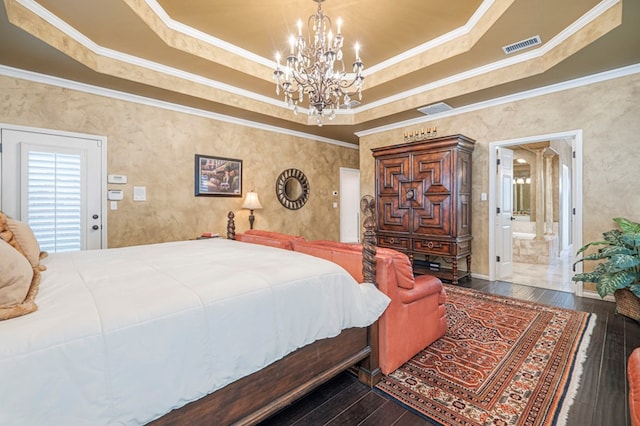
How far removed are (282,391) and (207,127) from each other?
4.32 m

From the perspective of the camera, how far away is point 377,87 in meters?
4.40

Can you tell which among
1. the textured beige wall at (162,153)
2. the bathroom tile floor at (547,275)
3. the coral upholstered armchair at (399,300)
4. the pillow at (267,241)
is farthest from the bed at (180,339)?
the bathroom tile floor at (547,275)

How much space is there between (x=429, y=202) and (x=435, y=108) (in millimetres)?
1569

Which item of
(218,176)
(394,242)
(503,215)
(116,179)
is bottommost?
(394,242)

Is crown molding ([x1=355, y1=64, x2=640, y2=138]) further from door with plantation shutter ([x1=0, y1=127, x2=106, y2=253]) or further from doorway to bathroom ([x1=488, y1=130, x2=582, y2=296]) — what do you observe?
door with plantation shutter ([x1=0, y1=127, x2=106, y2=253])

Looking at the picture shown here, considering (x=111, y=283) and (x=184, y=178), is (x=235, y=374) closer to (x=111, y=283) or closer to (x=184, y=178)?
(x=111, y=283)

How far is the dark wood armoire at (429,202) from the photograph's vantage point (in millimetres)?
4125

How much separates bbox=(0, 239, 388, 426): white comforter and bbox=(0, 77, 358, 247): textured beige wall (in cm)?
247

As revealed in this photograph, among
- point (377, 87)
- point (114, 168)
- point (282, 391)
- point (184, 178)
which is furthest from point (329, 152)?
point (282, 391)

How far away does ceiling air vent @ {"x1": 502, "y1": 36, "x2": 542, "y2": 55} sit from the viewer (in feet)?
10.5

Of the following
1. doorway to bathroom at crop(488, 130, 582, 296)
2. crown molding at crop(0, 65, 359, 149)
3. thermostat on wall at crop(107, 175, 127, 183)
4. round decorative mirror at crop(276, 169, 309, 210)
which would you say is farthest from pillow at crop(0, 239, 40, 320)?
doorway to bathroom at crop(488, 130, 582, 296)

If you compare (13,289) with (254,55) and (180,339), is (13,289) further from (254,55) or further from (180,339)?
(254,55)

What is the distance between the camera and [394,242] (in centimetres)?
475

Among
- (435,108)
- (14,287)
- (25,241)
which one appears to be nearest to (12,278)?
(14,287)
